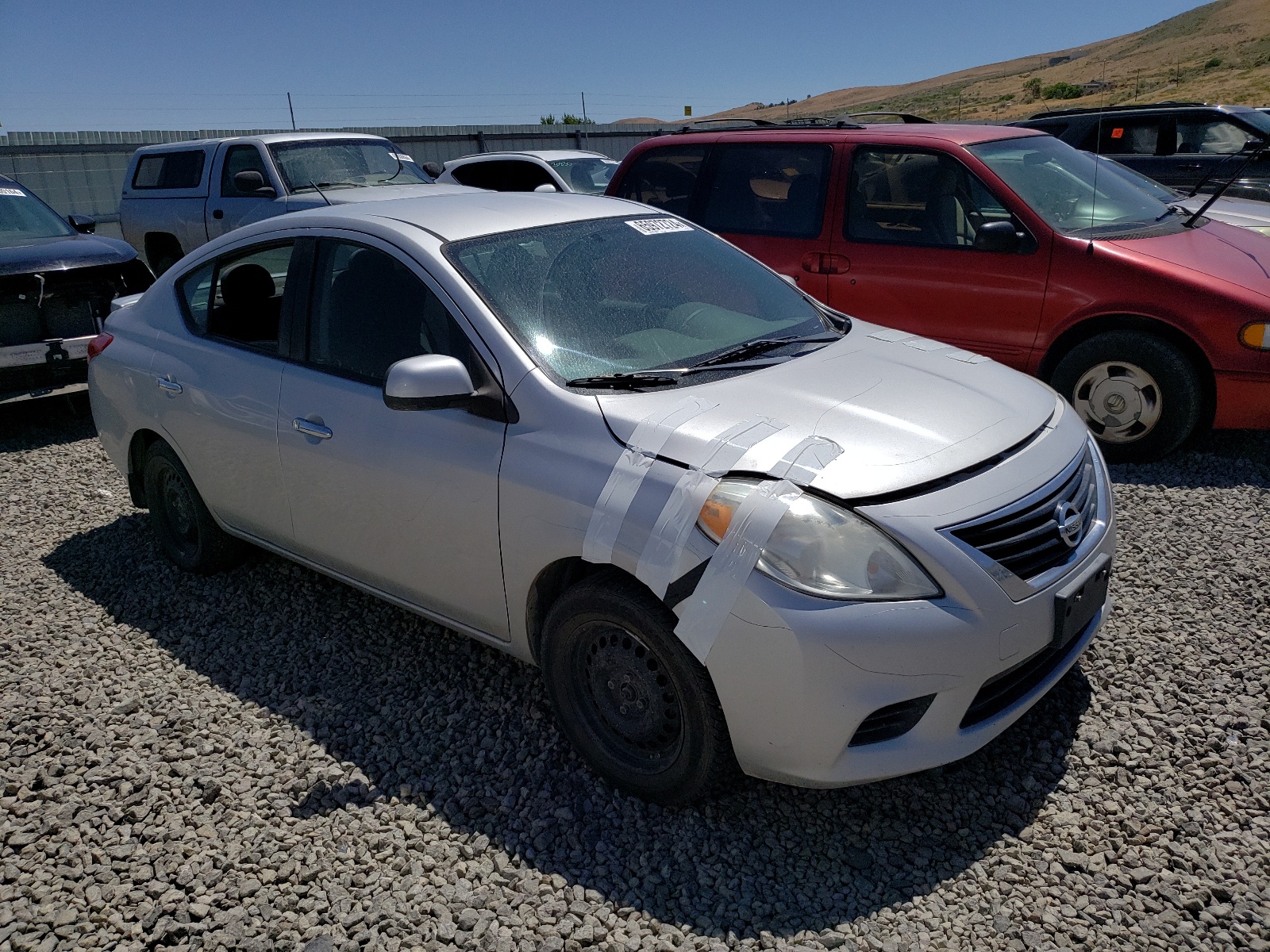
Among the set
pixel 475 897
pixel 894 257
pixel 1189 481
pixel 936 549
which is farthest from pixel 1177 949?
pixel 894 257

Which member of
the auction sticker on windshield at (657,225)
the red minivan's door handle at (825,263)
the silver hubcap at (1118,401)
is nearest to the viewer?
the auction sticker on windshield at (657,225)

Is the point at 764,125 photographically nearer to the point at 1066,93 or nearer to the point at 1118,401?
the point at 1118,401

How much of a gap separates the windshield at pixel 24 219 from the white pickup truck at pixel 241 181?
1.86 metres

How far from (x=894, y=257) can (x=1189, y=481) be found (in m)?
2.09

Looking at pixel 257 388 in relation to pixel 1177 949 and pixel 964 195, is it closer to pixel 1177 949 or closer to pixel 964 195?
pixel 1177 949

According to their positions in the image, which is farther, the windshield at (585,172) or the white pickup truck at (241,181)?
the windshield at (585,172)

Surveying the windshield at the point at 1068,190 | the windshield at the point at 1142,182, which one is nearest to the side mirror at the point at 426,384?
the windshield at the point at 1068,190

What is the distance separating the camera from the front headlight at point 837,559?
2.55m

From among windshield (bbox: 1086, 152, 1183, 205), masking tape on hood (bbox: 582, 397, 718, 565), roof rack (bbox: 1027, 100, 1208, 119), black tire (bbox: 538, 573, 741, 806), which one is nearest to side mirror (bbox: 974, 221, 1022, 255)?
windshield (bbox: 1086, 152, 1183, 205)

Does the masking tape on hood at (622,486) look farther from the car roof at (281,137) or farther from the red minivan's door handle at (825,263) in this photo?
the car roof at (281,137)

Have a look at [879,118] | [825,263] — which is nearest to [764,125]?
[879,118]

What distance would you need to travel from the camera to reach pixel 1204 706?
3.36 meters

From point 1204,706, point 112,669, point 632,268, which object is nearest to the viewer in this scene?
point 1204,706

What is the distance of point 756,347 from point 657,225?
0.89 meters
